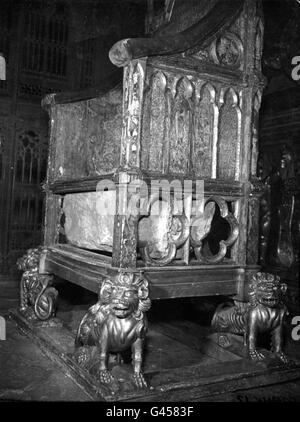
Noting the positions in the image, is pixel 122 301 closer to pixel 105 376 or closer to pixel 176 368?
pixel 105 376

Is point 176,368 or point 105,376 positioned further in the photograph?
point 176,368

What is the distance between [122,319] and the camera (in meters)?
2.49

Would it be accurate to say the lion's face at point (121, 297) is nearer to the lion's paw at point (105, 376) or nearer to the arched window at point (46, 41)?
the lion's paw at point (105, 376)

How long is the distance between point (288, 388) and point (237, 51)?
2.31m

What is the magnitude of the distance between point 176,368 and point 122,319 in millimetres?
570

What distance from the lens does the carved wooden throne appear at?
105 inches

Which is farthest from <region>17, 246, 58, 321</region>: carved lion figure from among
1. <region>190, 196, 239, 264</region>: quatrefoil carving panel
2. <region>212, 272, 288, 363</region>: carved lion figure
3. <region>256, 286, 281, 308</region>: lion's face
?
<region>256, 286, 281, 308</region>: lion's face

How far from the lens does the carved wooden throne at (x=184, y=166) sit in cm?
266

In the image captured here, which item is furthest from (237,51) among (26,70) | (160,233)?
(26,70)

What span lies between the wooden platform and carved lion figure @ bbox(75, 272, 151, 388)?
92 millimetres

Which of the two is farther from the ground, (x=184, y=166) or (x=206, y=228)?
(x=184, y=166)

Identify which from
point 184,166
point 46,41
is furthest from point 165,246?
point 46,41

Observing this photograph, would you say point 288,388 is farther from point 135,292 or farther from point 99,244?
point 99,244

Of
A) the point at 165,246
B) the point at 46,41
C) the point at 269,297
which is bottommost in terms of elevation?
the point at 269,297
